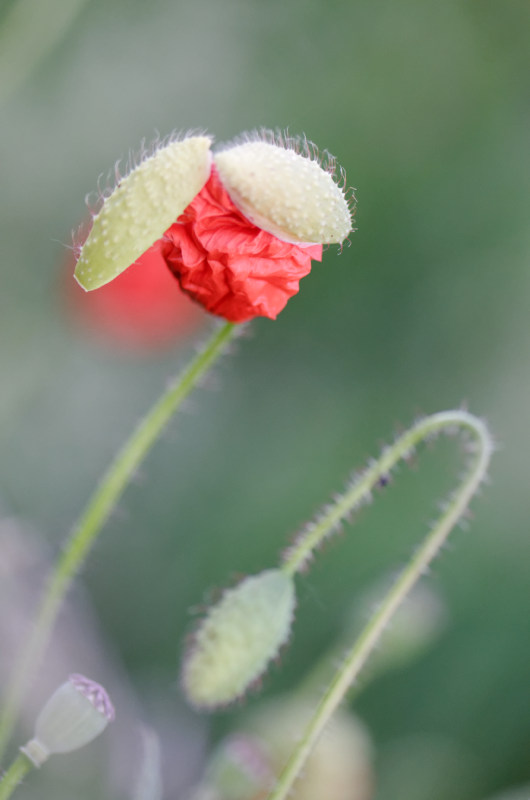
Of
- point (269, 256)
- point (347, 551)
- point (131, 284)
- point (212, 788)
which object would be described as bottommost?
point (347, 551)

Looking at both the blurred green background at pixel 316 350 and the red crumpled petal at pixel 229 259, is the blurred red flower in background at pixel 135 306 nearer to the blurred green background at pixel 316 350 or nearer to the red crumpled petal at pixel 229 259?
the blurred green background at pixel 316 350

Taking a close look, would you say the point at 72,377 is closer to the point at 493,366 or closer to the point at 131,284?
the point at 131,284

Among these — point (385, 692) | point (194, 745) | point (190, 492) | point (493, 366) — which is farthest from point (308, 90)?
point (194, 745)

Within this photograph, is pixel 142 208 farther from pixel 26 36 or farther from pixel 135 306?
pixel 135 306

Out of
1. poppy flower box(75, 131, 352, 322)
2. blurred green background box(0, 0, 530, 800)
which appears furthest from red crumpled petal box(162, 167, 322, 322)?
blurred green background box(0, 0, 530, 800)

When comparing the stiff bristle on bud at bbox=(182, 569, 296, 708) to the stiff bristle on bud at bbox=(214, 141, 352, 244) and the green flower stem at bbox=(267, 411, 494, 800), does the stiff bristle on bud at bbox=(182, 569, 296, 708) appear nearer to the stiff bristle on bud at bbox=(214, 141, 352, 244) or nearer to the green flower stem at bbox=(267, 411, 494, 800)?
the green flower stem at bbox=(267, 411, 494, 800)

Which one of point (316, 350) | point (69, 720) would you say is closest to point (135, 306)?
point (316, 350)
